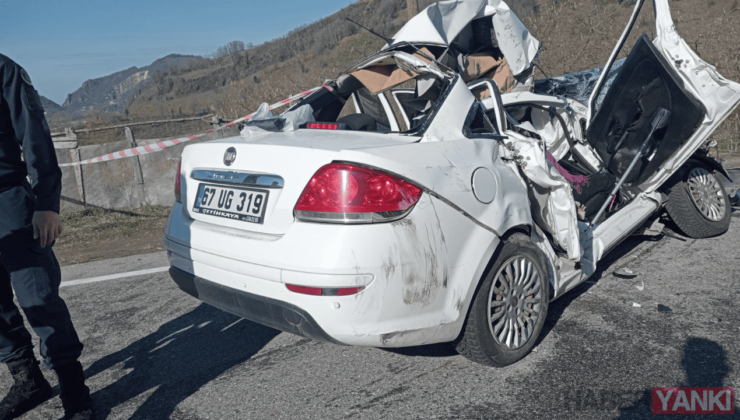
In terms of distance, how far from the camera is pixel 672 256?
196 inches

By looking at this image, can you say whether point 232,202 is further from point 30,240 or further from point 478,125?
point 478,125

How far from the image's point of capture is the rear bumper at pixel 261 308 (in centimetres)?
259

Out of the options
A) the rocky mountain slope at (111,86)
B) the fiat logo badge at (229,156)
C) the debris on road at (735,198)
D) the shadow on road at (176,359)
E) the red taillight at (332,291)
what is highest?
the rocky mountain slope at (111,86)

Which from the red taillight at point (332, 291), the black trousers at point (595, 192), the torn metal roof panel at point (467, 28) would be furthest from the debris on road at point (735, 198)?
the red taillight at point (332, 291)

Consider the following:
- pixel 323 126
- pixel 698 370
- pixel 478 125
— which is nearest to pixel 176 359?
pixel 323 126

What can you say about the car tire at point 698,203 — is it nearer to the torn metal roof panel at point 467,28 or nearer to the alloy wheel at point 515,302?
the torn metal roof panel at point 467,28

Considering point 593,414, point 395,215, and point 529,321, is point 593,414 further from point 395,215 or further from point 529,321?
point 395,215

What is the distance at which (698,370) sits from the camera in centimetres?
294

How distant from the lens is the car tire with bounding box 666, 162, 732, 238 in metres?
5.09

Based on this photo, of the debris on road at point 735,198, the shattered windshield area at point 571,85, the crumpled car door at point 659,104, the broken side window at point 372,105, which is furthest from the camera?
the debris on road at point 735,198

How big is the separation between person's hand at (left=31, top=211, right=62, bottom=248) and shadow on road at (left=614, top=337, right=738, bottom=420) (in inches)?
110

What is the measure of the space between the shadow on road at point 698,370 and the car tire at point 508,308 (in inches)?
26.4

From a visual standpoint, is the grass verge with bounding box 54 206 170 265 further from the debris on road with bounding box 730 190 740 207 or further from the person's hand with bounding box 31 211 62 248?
the debris on road with bounding box 730 190 740 207

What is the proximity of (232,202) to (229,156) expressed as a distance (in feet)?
0.88
